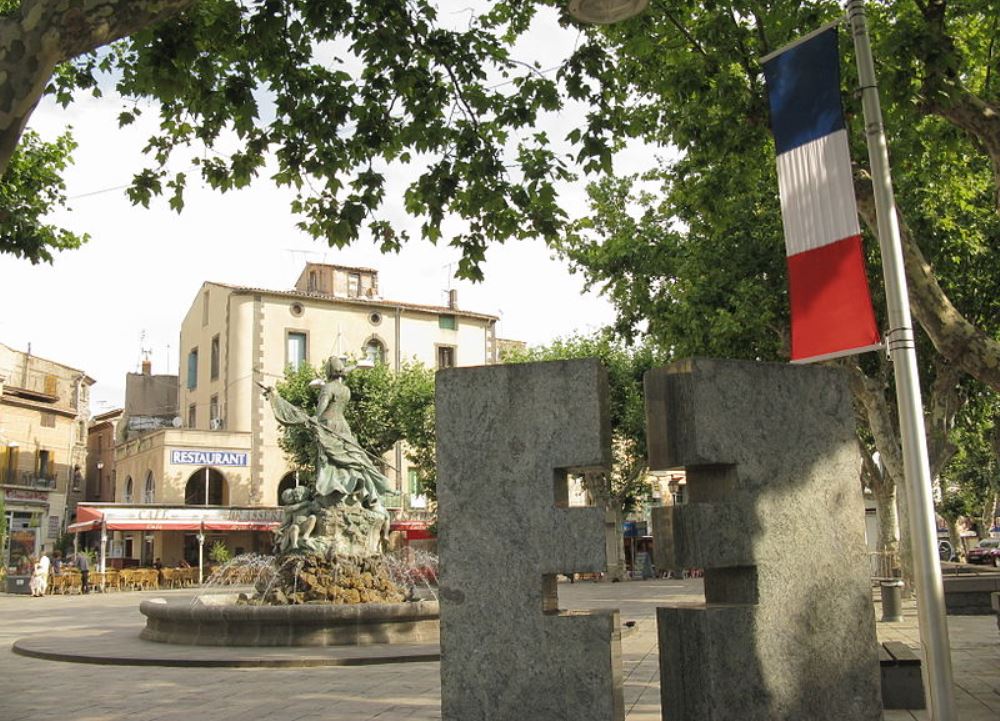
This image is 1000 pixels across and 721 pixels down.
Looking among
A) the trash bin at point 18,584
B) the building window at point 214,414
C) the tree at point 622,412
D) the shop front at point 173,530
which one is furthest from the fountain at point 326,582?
the building window at point 214,414

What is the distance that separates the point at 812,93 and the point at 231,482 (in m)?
39.2

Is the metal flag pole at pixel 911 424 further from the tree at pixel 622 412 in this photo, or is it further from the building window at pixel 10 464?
the building window at pixel 10 464

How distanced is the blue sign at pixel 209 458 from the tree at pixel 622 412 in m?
13.2

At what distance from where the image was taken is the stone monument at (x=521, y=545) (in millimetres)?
4457

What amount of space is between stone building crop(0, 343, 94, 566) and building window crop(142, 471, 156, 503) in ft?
18.5

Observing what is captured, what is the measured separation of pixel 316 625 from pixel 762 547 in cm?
907

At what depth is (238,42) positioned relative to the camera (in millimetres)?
8594

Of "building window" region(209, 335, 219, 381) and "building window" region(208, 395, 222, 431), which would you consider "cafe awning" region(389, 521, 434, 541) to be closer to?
"building window" region(208, 395, 222, 431)

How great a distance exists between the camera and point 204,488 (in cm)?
4344

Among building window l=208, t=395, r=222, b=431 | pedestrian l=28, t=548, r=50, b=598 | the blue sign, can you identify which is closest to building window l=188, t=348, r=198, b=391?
building window l=208, t=395, r=222, b=431

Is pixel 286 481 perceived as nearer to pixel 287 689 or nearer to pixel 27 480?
pixel 27 480

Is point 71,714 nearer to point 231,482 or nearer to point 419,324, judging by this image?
point 231,482

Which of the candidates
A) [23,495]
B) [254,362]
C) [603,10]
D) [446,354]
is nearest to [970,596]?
[603,10]

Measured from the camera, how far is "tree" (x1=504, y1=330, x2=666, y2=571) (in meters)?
34.5
